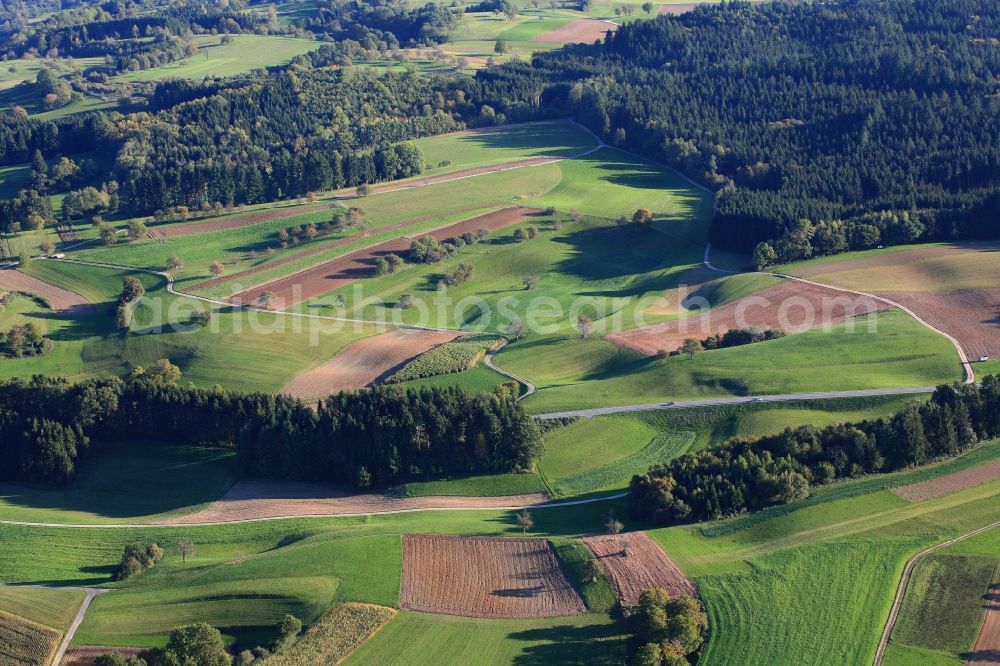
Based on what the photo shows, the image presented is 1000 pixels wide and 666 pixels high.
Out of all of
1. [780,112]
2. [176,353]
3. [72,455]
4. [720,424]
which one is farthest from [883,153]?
[72,455]

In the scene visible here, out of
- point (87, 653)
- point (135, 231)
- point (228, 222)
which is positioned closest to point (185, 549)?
point (87, 653)

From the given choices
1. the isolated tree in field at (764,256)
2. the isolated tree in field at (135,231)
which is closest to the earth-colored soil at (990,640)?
the isolated tree in field at (764,256)

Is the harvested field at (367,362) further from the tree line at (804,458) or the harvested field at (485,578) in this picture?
the tree line at (804,458)

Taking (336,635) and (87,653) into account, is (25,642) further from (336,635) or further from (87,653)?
(336,635)

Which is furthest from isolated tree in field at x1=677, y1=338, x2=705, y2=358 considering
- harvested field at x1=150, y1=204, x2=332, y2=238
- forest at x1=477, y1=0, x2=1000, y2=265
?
harvested field at x1=150, y1=204, x2=332, y2=238

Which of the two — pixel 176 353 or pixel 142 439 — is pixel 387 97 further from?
pixel 142 439

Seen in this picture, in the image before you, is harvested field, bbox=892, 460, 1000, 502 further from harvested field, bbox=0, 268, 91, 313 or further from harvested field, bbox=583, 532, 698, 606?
harvested field, bbox=0, 268, 91, 313
